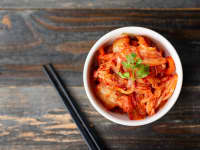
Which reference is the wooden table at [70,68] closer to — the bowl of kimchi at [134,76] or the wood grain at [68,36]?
the wood grain at [68,36]

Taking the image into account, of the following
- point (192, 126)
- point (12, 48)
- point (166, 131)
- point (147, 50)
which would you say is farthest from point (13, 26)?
point (192, 126)

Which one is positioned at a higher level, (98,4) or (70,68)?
(98,4)

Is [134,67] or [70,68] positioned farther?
[70,68]

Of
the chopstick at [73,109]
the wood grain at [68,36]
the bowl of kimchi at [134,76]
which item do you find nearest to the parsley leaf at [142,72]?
the bowl of kimchi at [134,76]

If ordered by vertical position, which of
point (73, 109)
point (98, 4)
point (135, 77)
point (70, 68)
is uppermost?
point (98, 4)

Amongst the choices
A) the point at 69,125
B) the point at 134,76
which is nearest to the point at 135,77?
the point at 134,76

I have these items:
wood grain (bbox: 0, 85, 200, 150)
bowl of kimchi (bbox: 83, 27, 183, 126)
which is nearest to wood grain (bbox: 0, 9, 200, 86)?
wood grain (bbox: 0, 85, 200, 150)

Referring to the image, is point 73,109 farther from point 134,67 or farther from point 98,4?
point 98,4
